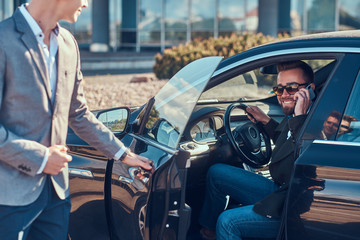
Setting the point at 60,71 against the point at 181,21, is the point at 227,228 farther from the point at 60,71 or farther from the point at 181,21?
the point at 181,21

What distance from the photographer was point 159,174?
7.72 ft

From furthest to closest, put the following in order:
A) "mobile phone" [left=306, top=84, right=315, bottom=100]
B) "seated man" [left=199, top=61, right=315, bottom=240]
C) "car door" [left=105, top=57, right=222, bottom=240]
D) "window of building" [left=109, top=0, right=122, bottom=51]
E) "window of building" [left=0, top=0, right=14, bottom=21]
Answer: "window of building" [left=109, top=0, right=122, bottom=51], "window of building" [left=0, top=0, right=14, bottom=21], "mobile phone" [left=306, top=84, right=315, bottom=100], "seated man" [left=199, top=61, right=315, bottom=240], "car door" [left=105, top=57, right=222, bottom=240]

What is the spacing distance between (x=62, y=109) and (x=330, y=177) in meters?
1.20

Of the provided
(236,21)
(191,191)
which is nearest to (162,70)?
(191,191)

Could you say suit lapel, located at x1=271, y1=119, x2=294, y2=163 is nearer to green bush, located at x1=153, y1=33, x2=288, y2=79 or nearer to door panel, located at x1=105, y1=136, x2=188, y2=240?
door panel, located at x1=105, y1=136, x2=188, y2=240

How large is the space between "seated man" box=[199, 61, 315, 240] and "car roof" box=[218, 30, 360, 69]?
0.29 metres

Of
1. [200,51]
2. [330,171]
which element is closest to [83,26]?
[200,51]

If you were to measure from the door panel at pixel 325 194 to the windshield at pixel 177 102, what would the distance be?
0.57 m

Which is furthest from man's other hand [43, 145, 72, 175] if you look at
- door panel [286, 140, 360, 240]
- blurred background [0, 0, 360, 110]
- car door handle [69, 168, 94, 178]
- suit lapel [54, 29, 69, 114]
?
blurred background [0, 0, 360, 110]

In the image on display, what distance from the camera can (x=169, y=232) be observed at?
241 cm

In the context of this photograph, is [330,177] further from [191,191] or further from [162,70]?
[162,70]

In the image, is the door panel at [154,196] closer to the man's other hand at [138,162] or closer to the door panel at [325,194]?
the man's other hand at [138,162]

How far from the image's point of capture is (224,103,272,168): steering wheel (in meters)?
3.27

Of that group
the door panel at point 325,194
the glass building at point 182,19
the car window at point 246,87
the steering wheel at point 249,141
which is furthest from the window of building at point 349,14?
the door panel at point 325,194
